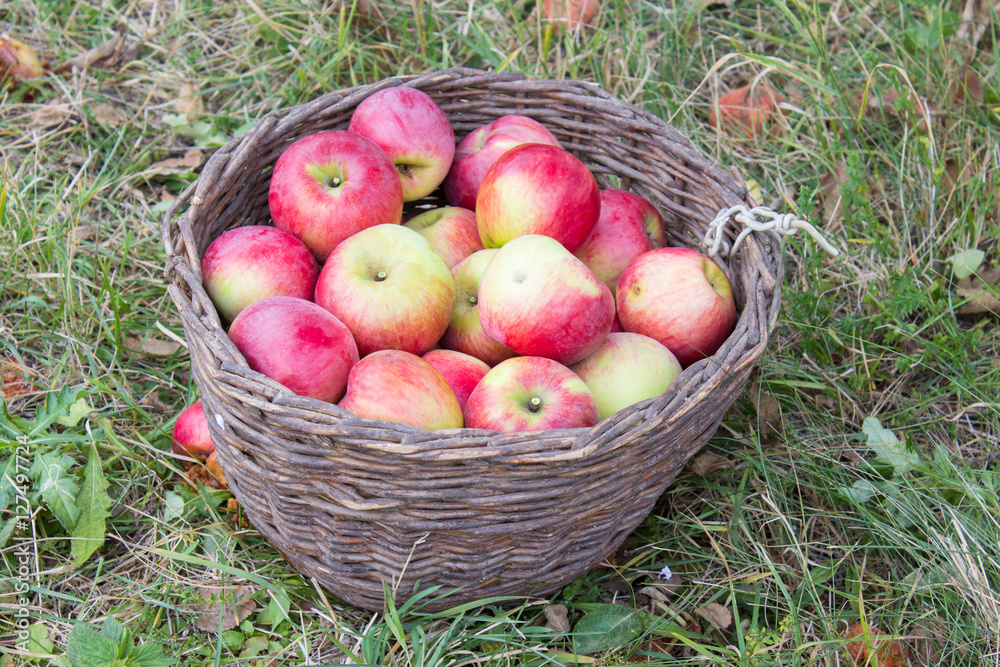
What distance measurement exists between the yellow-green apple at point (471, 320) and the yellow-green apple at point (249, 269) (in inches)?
15.6

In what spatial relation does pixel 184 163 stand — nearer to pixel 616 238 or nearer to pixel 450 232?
pixel 450 232

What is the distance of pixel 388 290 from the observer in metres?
1.76

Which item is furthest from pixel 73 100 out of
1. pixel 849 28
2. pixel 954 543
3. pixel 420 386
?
→ pixel 954 543

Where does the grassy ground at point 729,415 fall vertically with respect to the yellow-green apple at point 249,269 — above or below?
below

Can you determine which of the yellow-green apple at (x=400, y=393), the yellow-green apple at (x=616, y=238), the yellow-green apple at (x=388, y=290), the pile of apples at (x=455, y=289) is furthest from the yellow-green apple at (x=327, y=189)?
the yellow-green apple at (x=616, y=238)

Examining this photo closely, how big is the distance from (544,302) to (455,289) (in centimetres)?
36

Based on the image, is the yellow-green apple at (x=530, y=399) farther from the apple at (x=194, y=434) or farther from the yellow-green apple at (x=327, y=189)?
the apple at (x=194, y=434)

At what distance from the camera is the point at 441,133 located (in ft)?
7.15

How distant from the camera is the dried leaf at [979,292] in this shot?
7.70 feet

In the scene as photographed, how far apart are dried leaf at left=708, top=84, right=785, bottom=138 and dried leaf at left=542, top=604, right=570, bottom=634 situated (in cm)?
200

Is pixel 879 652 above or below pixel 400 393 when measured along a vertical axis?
below

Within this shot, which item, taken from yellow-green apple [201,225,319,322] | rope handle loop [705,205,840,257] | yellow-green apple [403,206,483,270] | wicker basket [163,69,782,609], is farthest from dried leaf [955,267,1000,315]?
yellow-green apple [201,225,319,322]

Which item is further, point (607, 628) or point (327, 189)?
point (327, 189)

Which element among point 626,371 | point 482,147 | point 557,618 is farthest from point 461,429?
point 482,147
